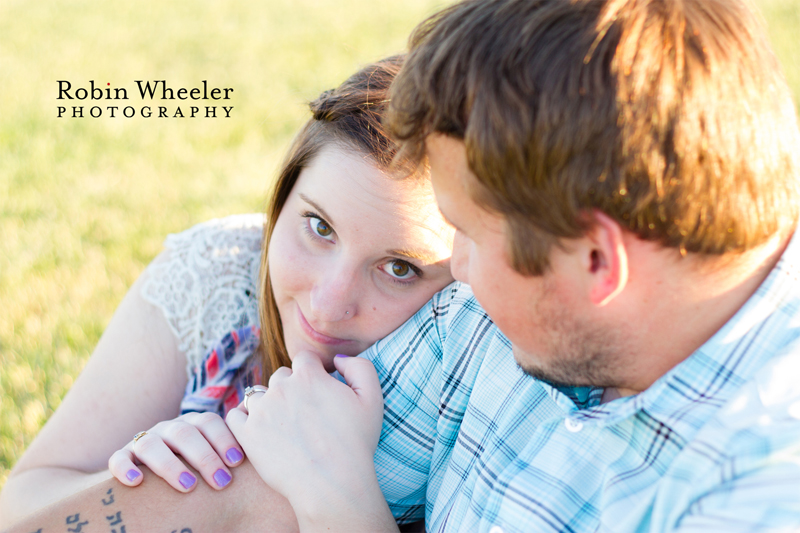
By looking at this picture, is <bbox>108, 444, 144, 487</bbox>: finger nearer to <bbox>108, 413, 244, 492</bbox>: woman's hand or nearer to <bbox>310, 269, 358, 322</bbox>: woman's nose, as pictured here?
<bbox>108, 413, 244, 492</bbox>: woman's hand

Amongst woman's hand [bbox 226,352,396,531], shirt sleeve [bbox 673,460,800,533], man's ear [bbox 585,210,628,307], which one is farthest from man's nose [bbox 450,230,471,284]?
shirt sleeve [bbox 673,460,800,533]

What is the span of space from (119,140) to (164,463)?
5287 millimetres

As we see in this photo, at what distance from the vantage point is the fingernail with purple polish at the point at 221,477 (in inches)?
76.2

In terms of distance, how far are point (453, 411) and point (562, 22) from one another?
43.9 inches

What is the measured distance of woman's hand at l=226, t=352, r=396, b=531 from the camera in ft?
5.87

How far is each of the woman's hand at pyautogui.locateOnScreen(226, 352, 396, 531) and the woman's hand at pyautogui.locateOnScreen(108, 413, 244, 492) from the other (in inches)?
2.1

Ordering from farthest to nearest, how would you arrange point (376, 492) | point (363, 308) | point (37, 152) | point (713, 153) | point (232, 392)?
point (37, 152)
point (232, 392)
point (363, 308)
point (376, 492)
point (713, 153)

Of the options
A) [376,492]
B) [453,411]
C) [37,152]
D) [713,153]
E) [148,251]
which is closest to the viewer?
[713,153]

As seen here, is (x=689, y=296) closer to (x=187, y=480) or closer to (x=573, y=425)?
(x=573, y=425)

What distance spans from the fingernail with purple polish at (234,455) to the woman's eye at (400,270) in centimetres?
71

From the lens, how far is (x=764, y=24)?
5.10ft

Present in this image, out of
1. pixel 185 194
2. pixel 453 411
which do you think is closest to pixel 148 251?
pixel 185 194

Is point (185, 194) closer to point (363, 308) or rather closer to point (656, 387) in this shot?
point (363, 308)

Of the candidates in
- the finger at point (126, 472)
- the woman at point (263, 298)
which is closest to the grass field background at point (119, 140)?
the woman at point (263, 298)
